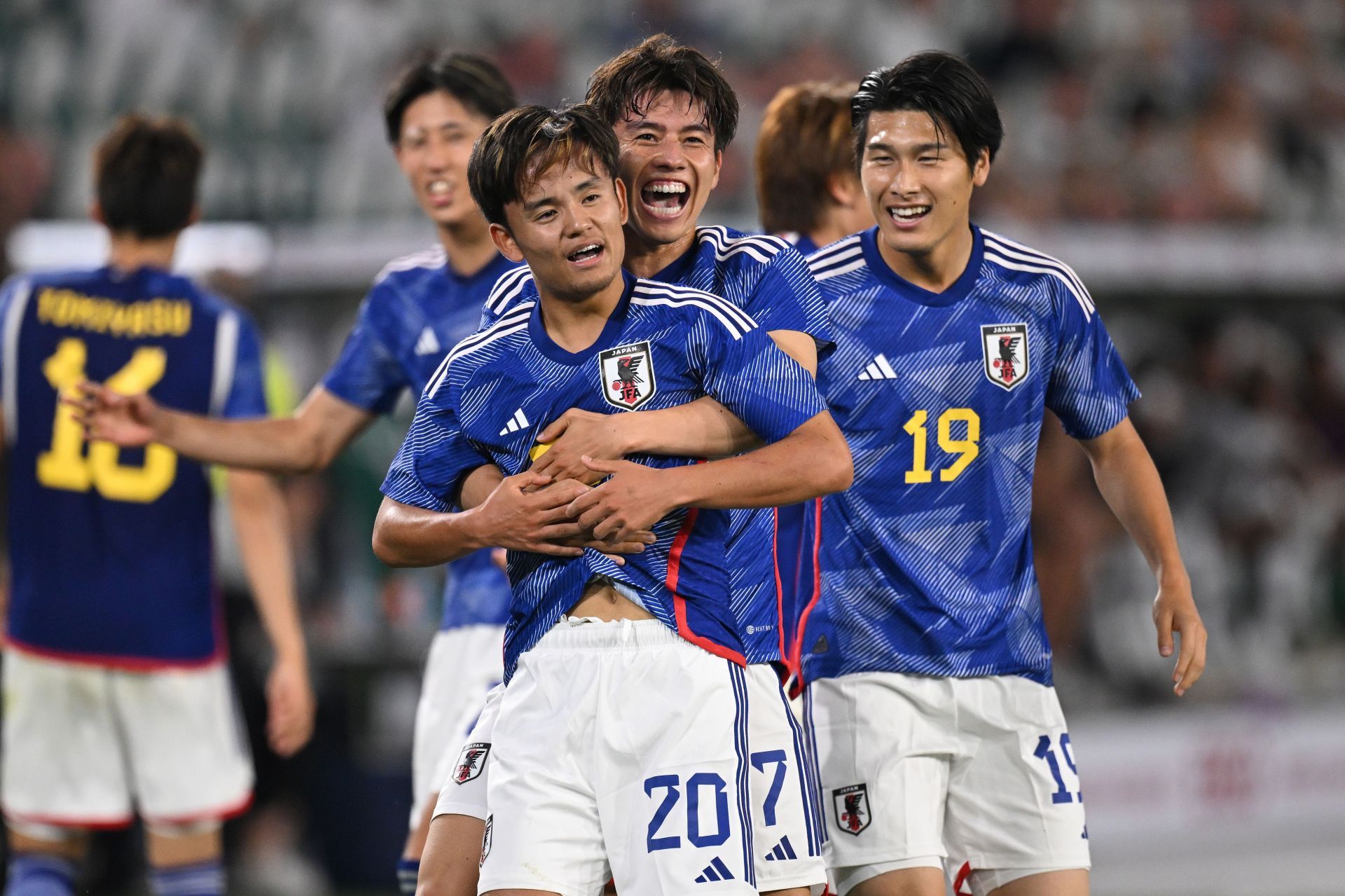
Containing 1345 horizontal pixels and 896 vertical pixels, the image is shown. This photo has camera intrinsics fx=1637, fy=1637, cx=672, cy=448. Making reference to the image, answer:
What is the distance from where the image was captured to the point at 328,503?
8359 millimetres

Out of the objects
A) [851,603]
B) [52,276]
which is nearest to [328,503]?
[52,276]

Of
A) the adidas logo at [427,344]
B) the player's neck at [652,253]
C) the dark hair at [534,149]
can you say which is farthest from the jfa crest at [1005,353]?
the adidas logo at [427,344]

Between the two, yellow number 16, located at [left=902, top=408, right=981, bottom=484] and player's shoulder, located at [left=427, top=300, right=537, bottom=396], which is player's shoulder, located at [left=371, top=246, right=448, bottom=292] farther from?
yellow number 16, located at [left=902, top=408, right=981, bottom=484]

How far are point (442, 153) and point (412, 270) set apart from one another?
1.18 ft

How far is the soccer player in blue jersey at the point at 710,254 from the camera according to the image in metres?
3.21

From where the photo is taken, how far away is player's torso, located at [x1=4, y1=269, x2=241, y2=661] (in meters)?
5.12

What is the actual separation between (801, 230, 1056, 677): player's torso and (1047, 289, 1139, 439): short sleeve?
0.04 m

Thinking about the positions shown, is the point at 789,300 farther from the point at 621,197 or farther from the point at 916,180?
the point at 916,180

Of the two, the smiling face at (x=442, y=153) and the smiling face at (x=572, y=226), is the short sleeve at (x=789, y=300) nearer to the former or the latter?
the smiling face at (x=572, y=226)

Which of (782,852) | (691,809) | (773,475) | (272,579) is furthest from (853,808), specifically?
(272,579)

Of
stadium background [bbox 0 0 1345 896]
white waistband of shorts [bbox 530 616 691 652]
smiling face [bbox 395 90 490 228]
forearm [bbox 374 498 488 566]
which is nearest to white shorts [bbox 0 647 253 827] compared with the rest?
smiling face [bbox 395 90 490 228]

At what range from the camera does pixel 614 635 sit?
3.07 metres

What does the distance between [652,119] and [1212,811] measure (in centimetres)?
722

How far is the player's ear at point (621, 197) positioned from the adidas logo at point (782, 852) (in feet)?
4.07
